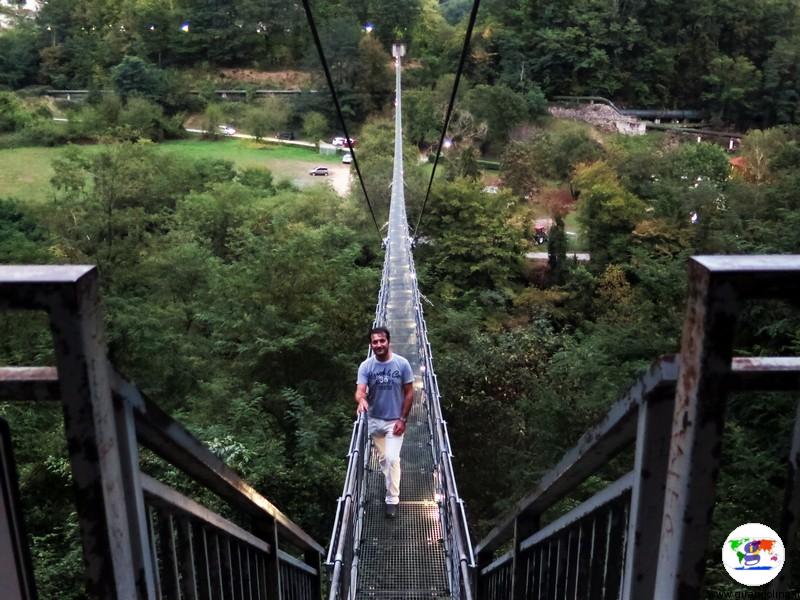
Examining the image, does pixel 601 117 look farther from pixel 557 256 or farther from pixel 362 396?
pixel 362 396

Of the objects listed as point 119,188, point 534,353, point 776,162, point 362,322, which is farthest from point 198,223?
point 776,162

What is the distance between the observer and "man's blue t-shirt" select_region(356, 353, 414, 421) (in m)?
2.64

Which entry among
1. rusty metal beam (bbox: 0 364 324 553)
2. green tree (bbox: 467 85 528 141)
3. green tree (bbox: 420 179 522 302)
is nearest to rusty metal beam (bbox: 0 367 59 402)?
rusty metal beam (bbox: 0 364 324 553)

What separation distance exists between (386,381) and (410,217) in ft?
50.6

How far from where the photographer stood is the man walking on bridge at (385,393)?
2.63 metres

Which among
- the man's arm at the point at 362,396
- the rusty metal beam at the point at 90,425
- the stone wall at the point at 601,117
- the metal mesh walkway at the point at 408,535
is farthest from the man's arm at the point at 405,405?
the stone wall at the point at 601,117

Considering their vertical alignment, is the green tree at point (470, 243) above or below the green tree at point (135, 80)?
below

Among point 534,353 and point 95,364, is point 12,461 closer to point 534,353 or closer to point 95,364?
point 95,364

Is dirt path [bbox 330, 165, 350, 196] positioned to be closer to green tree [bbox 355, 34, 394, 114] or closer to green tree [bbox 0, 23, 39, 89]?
green tree [bbox 355, 34, 394, 114]

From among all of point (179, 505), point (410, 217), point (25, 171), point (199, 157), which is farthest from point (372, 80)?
point (179, 505)

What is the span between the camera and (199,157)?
2456 cm

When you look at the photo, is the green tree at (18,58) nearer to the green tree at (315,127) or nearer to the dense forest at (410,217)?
the dense forest at (410,217)

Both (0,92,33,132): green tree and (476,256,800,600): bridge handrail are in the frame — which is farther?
(0,92,33,132): green tree

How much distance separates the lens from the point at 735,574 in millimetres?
942
